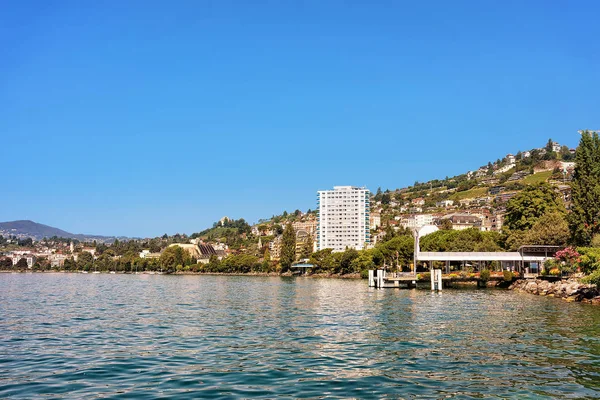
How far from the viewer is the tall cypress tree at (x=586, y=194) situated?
71.9m

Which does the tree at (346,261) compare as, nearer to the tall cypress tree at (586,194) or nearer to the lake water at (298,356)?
the tall cypress tree at (586,194)

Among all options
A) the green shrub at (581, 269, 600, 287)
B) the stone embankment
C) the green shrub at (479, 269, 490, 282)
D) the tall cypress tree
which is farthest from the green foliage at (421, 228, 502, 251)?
the green shrub at (581, 269, 600, 287)

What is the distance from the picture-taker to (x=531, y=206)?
97.8m

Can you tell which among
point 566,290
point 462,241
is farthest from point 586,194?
point 462,241

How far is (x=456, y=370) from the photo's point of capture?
2023cm

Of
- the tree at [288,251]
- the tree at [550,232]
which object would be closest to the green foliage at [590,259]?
the tree at [550,232]

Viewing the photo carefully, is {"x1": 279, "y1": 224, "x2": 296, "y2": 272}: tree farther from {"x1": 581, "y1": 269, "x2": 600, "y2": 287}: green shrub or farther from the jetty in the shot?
{"x1": 581, "y1": 269, "x2": 600, "y2": 287}: green shrub

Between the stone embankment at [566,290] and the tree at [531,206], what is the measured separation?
23.0 m

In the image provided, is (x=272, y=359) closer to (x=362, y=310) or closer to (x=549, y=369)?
(x=549, y=369)

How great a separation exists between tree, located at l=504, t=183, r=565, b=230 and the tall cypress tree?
21.0m

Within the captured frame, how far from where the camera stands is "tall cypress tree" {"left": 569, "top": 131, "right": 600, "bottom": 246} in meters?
71.9

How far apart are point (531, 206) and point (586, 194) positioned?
1006 inches

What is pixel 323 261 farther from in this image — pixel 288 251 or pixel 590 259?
pixel 590 259

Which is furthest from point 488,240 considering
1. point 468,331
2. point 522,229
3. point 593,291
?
point 468,331
